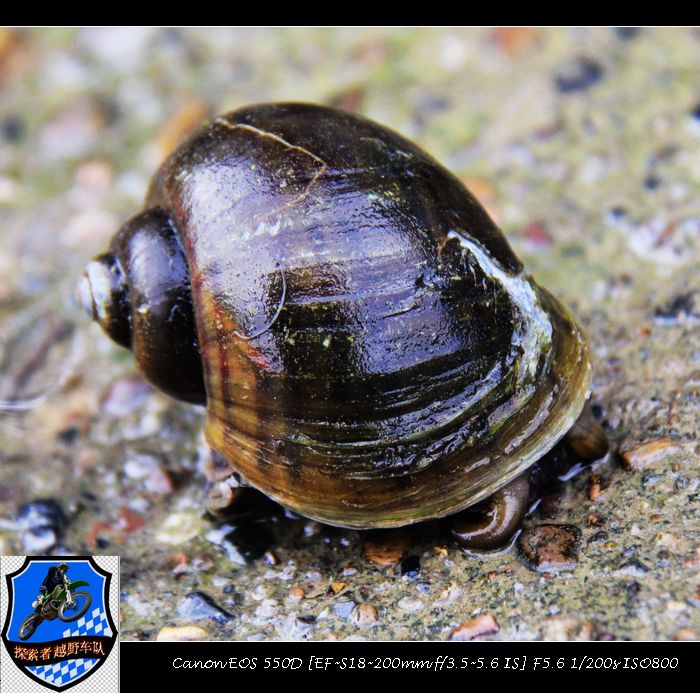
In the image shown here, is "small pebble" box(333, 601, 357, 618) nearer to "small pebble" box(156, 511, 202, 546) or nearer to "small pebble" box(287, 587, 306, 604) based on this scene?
"small pebble" box(287, 587, 306, 604)

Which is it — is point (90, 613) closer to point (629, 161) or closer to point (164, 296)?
point (164, 296)

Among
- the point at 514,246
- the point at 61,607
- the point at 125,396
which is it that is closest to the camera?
the point at 61,607

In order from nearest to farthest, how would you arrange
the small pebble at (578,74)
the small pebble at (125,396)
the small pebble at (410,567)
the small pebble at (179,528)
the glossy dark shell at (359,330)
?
the glossy dark shell at (359,330)
the small pebble at (410,567)
the small pebble at (179,528)
the small pebble at (125,396)
the small pebble at (578,74)

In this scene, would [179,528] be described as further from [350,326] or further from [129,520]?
[350,326]

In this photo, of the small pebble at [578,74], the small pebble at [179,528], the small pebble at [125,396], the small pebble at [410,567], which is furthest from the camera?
the small pebble at [578,74]

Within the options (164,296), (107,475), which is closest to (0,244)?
(107,475)

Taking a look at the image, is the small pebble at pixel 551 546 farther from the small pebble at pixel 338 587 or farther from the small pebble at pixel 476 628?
the small pebble at pixel 338 587

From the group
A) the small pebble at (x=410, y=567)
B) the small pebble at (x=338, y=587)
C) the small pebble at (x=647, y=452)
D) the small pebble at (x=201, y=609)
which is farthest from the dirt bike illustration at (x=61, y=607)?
the small pebble at (x=647, y=452)

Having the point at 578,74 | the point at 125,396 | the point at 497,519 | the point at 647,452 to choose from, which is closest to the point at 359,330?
the point at 497,519
